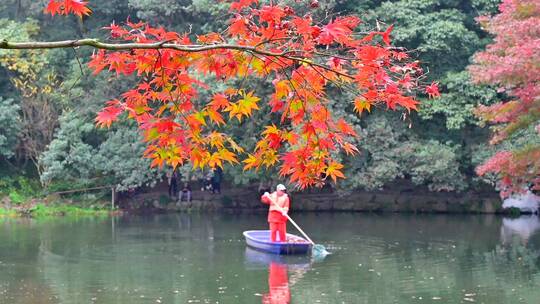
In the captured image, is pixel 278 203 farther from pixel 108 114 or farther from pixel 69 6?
pixel 69 6

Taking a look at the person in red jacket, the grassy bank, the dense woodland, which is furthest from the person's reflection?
the grassy bank

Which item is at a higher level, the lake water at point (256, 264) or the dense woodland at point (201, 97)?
the dense woodland at point (201, 97)

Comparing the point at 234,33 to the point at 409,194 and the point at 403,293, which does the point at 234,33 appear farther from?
the point at 409,194

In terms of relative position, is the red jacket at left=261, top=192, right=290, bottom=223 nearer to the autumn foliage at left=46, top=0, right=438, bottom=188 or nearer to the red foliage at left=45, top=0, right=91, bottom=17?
the autumn foliage at left=46, top=0, right=438, bottom=188

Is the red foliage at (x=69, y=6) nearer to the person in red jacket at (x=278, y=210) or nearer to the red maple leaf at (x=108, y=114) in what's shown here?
the red maple leaf at (x=108, y=114)

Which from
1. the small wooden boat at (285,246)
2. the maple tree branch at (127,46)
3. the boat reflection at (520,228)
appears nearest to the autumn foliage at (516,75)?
the boat reflection at (520,228)

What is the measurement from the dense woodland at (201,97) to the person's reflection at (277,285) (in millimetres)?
7611

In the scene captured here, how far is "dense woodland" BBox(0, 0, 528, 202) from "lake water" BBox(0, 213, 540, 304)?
174 cm

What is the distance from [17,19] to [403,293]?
1763 centimetres

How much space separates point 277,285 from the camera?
1270 centimetres

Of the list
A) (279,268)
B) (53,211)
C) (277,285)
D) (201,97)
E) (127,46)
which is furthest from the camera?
(53,211)

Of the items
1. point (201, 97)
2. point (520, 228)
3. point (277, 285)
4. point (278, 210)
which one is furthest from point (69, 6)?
Answer: point (520, 228)

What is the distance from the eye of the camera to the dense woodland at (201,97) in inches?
905

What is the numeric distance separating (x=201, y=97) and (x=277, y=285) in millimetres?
10125
